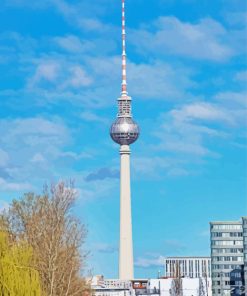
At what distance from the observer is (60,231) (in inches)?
1951

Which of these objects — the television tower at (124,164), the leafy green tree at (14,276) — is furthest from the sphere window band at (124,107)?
the leafy green tree at (14,276)

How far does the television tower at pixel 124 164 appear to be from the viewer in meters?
183

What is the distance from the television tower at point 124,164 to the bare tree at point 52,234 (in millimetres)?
129879

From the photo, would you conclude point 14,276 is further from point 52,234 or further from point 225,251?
point 225,251

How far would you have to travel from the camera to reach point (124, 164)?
19112 centimetres

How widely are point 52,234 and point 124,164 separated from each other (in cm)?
14226

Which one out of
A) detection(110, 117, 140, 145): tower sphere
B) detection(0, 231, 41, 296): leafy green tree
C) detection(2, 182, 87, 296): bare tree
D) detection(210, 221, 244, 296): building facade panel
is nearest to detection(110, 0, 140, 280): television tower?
detection(110, 117, 140, 145): tower sphere

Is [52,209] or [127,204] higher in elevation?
[127,204]

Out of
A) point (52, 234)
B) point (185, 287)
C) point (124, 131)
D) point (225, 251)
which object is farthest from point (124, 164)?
point (52, 234)

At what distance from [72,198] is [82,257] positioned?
14.3ft

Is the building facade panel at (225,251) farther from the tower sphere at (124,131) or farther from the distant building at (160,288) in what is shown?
the tower sphere at (124,131)

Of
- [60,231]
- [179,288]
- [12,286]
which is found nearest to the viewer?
[12,286]

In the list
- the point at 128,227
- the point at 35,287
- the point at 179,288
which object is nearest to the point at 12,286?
the point at 35,287

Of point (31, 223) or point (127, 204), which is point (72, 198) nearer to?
point (31, 223)
